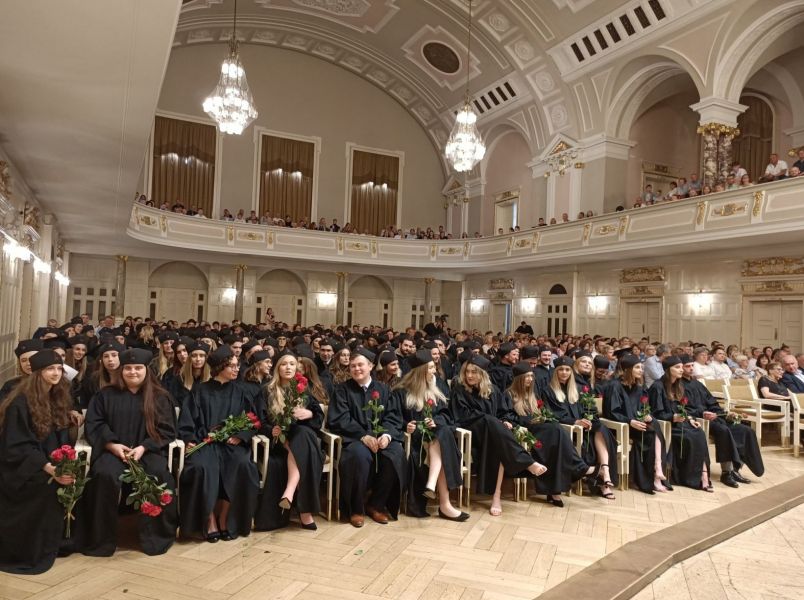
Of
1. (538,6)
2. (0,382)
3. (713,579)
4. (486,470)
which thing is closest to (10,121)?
(0,382)

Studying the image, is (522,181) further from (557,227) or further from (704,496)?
(704,496)

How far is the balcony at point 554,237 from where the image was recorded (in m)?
12.1

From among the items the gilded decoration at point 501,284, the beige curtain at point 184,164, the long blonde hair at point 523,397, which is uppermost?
the beige curtain at point 184,164

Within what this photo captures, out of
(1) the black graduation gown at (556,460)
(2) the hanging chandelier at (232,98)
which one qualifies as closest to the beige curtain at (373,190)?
(2) the hanging chandelier at (232,98)

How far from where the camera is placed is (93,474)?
159 inches

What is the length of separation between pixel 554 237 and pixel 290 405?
1413 centimetres

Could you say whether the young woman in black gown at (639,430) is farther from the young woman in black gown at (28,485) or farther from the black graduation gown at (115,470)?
the young woman in black gown at (28,485)

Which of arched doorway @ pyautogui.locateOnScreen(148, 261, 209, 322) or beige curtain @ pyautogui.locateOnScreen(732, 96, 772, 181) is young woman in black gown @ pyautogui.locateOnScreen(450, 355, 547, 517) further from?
arched doorway @ pyautogui.locateOnScreen(148, 261, 209, 322)

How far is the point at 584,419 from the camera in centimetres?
605

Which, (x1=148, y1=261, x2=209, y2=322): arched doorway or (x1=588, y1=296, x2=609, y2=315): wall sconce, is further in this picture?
(x1=148, y1=261, x2=209, y2=322): arched doorway

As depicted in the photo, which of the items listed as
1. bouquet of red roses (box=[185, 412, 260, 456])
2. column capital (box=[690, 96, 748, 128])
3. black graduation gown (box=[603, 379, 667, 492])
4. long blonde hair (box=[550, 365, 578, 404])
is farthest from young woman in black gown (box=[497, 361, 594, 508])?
column capital (box=[690, 96, 748, 128])

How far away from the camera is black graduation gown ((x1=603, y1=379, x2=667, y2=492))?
621 centimetres

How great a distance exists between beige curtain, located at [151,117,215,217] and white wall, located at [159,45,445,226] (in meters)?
0.56

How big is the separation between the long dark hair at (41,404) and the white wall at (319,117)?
1971 centimetres
